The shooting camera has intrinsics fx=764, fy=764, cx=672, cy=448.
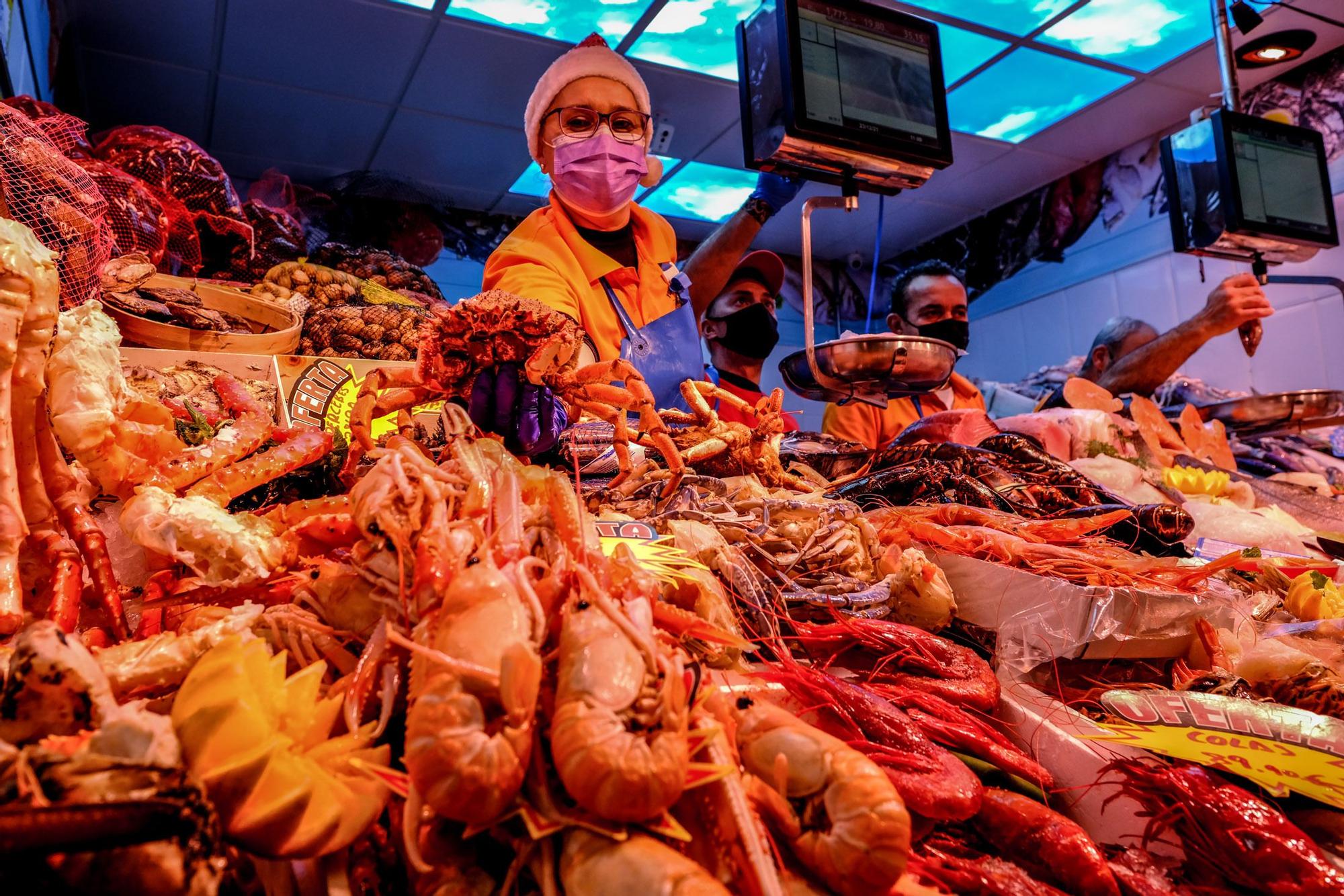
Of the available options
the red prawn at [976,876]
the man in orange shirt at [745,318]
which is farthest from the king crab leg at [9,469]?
the man in orange shirt at [745,318]

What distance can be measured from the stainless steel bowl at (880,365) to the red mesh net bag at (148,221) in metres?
2.01

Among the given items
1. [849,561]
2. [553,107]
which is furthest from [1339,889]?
[553,107]

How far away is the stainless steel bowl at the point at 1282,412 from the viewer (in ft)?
12.2

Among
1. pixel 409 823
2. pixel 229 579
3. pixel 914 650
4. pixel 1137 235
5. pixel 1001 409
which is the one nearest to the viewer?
pixel 409 823

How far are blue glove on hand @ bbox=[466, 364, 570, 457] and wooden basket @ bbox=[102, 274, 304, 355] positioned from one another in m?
0.84

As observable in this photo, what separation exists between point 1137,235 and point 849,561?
7025mm

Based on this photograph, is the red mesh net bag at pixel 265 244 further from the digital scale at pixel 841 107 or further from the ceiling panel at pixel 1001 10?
the ceiling panel at pixel 1001 10

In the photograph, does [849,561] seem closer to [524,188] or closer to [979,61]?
[979,61]

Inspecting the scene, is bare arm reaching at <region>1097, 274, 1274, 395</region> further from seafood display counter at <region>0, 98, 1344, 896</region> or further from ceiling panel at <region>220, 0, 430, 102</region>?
ceiling panel at <region>220, 0, 430, 102</region>

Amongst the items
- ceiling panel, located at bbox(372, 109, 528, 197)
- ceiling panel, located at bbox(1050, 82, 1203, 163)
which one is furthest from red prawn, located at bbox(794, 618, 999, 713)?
ceiling panel, located at bbox(1050, 82, 1203, 163)

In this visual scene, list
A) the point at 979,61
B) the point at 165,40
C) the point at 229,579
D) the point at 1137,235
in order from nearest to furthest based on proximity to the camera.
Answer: the point at 229,579, the point at 165,40, the point at 979,61, the point at 1137,235

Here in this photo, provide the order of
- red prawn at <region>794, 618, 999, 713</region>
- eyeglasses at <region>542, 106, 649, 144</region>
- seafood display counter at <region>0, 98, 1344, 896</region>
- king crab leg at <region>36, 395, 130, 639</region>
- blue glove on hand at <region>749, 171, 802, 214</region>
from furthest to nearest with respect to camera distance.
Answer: blue glove on hand at <region>749, 171, 802, 214</region> → eyeglasses at <region>542, 106, 649, 144</region> → red prawn at <region>794, 618, 999, 713</region> → king crab leg at <region>36, 395, 130, 639</region> → seafood display counter at <region>0, 98, 1344, 896</region>

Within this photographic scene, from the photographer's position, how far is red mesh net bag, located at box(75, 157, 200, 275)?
2.23 metres

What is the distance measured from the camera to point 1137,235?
6996 millimetres
